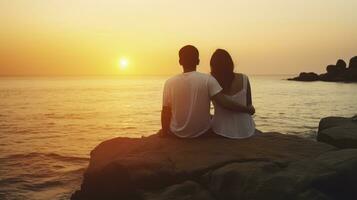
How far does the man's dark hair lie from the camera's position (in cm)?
770

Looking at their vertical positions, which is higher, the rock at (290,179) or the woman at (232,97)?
the woman at (232,97)

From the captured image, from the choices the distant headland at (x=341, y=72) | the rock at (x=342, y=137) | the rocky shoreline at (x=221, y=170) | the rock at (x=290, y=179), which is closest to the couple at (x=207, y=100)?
the rocky shoreline at (x=221, y=170)

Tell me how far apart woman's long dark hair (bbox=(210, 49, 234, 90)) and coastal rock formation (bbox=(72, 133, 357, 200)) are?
41.3 inches

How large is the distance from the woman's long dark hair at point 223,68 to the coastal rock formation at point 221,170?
1.05 meters

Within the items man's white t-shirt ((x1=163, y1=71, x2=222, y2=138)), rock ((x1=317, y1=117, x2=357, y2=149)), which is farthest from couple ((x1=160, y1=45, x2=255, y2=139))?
rock ((x1=317, y1=117, x2=357, y2=149))

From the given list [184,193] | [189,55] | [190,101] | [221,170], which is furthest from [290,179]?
[189,55]

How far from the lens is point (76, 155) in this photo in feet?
52.0

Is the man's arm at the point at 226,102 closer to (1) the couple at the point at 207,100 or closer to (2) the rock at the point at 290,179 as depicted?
(1) the couple at the point at 207,100

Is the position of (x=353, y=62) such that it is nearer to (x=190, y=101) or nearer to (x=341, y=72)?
(x=341, y=72)

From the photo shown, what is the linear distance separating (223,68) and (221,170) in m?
2.28

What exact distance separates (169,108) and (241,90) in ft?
4.48

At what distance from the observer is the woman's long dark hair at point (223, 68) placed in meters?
7.77

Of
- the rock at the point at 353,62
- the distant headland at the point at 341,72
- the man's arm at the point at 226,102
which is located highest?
the man's arm at the point at 226,102

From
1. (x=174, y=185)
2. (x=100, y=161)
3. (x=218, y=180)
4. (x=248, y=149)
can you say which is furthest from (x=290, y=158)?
(x=100, y=161)
